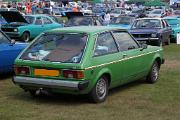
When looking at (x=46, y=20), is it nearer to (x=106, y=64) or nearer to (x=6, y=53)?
(x=6, y=53)

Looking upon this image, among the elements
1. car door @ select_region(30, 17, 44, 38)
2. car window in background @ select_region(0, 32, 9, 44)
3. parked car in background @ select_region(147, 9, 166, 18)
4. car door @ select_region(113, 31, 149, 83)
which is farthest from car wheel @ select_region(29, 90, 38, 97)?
parked car in background @ select_region(147, 9, 166, 18)

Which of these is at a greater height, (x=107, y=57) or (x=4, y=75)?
(x=107, y=57)

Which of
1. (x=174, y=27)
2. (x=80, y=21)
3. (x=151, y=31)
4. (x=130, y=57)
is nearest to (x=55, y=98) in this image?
(x=130, y=57)

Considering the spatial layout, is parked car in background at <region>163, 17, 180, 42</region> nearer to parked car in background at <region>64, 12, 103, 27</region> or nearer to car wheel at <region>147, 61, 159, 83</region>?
parked car in background at <region>64, 12, 103, 27</region>

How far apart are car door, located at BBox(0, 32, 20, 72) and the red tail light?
10.1 feet

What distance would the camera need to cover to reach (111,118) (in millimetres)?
6914

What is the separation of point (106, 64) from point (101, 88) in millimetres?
447

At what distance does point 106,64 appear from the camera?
26.2ft

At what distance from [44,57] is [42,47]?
0.32 meters

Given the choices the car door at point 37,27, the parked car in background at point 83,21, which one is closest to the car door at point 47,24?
the car door at point 37,27

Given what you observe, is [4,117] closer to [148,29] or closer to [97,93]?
[97,93]

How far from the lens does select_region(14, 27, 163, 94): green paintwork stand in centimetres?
755

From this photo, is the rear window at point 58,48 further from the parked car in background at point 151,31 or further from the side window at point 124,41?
the parked car in background at point 151,31

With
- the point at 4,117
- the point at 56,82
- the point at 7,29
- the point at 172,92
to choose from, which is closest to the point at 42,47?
the point at 56,82
